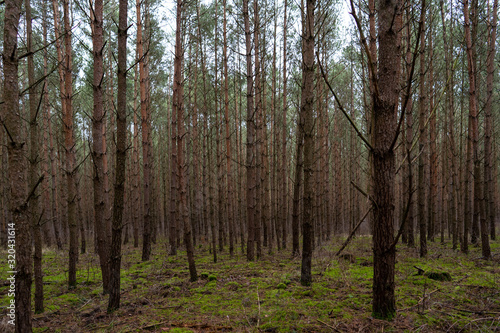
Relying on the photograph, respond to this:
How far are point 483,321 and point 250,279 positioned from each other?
356 centimetres

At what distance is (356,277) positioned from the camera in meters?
5.14

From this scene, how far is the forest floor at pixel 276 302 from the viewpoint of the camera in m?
3.09

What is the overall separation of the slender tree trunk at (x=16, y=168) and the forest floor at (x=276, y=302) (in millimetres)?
1275

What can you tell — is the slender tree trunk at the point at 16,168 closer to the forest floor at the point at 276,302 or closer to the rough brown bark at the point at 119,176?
the forest floor at the point at 276,302

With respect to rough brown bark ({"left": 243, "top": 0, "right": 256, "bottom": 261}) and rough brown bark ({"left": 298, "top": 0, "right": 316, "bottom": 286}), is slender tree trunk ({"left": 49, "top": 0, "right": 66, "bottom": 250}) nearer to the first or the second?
rough brown bark ({"left": 298, "top": 0, "right": 316, "bottom": 286})

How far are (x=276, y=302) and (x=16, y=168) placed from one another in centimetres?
326

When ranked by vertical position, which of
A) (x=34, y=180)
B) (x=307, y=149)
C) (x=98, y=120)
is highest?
(x=98, y=120)

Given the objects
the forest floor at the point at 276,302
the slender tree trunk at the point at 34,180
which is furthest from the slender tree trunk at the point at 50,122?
the forest floor at the point at 276,302

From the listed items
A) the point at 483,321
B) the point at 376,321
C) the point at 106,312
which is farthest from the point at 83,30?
the point at 483,321

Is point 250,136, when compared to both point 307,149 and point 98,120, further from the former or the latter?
point 98,120

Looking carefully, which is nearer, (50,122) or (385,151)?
(385,151)

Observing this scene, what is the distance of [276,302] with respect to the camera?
12.9 feet

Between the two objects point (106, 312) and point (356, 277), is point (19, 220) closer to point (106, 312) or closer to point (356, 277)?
point (106, 312)

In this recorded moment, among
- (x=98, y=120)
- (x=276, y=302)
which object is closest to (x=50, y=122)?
(x=98, y=120)
